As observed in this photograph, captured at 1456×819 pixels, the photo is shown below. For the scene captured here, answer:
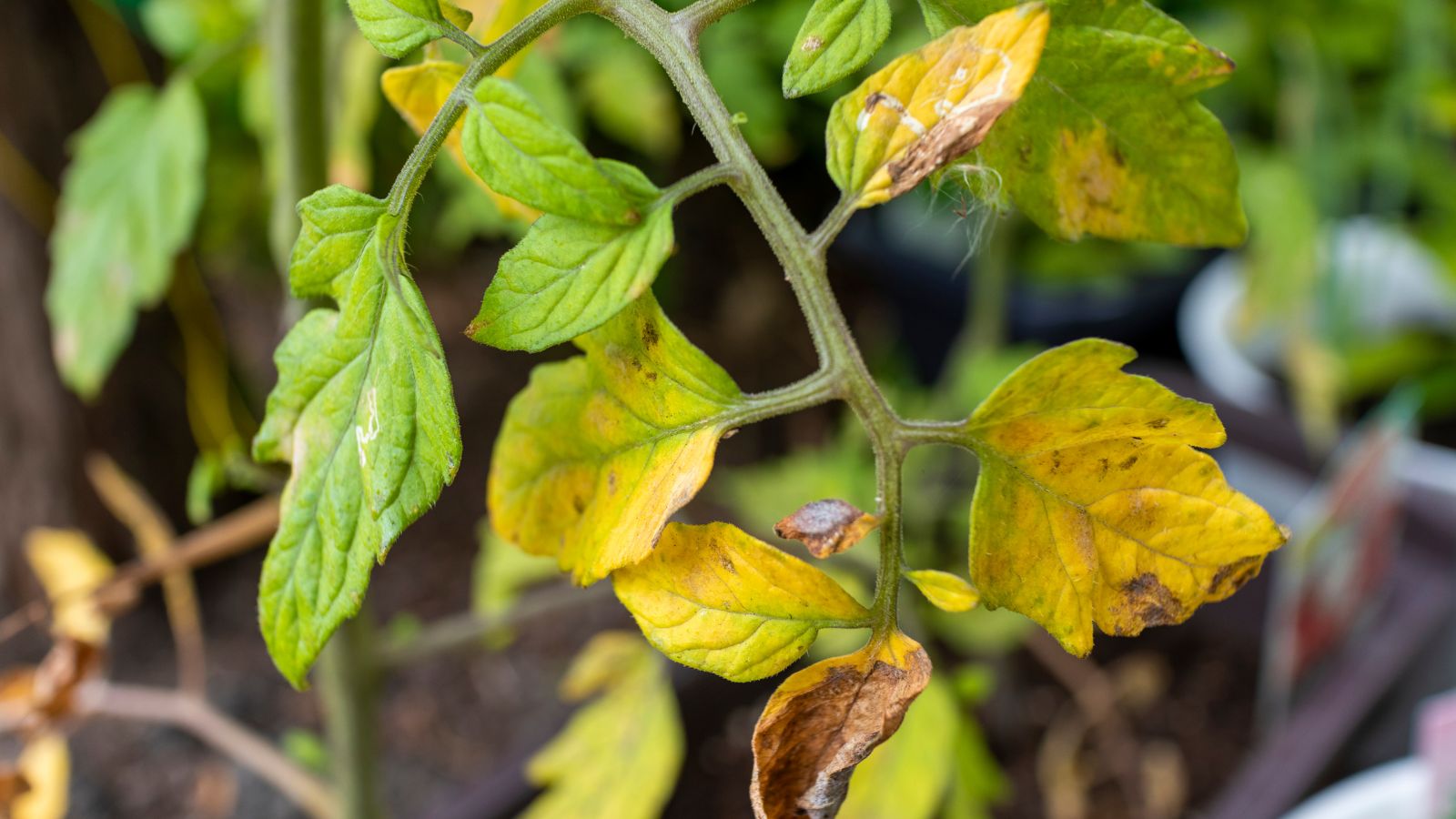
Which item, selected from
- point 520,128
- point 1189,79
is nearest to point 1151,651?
point 1189,79

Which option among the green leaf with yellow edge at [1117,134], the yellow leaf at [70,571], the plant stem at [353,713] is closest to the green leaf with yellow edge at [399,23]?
the green leaf with yellow edge at [1117,134]

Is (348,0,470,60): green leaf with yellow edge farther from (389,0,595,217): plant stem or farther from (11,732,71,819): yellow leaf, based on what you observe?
(11,732,71,819): yellow leaf

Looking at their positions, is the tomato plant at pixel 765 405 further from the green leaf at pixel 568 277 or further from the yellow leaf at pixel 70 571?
the yellow leaf at pixel 70 571

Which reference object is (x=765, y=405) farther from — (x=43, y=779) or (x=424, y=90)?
(x=43, y=779)

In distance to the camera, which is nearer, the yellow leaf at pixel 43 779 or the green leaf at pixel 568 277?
the green leaf at pixel 568 277

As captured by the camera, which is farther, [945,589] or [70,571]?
[70,571]

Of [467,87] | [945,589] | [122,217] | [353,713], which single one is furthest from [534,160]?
[122,217]
